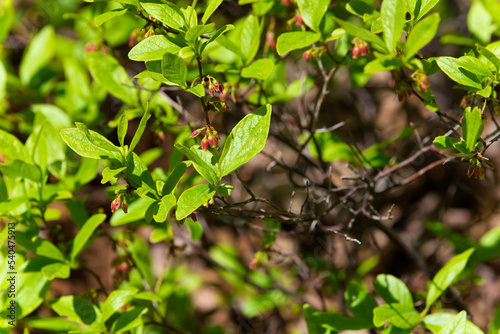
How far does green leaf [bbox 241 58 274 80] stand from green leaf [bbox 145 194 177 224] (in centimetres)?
46

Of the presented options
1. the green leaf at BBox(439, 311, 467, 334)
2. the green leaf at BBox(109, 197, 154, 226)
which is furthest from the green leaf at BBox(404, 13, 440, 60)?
the green leaf at BBox(109, 197, 154, 226)

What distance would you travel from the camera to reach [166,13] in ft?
3.75

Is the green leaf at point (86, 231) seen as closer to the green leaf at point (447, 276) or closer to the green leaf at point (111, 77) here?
the green leaf at point (111, 77)

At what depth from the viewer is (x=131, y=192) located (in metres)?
1.20

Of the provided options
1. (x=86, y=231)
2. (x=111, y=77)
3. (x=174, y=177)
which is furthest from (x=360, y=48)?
(x=86, y=231)

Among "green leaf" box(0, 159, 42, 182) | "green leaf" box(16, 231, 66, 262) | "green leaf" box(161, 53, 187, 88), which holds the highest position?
"green leaf" box(161, 53, 187, 88)

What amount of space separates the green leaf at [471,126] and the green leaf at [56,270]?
4.22 ft

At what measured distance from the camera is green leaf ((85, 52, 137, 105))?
1.65 metres

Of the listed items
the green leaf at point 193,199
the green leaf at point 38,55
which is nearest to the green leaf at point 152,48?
the green leaf at point 193,199

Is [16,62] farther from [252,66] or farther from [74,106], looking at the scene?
[252,66]

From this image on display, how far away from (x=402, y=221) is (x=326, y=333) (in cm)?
160

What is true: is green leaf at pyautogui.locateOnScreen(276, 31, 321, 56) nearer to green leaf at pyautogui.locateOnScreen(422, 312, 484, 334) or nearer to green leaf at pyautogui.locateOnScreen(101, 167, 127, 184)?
green leaf at pyautogui.locateOnScreen(101, 167, 127, 184)

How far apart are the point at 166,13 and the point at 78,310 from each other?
1.06 metres

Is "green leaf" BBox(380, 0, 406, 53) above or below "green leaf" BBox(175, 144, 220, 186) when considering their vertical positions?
above
